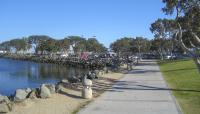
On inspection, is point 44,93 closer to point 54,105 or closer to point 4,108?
point 54,105

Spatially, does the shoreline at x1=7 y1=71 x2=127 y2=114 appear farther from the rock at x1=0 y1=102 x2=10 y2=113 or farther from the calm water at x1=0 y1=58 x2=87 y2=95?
the calm water at x1=0 y1=58 x2=87 y2=95

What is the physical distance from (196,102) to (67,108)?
531 centimetres

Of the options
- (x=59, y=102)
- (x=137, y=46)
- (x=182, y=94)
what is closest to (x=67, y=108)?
(x=59, y=102)

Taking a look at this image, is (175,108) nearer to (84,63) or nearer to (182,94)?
(182,94)

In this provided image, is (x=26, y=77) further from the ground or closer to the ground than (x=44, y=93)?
closer to the ground

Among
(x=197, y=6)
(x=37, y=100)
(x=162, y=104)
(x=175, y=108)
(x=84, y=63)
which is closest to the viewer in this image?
(x=175, y=108)

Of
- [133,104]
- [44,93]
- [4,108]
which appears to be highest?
[44,93]

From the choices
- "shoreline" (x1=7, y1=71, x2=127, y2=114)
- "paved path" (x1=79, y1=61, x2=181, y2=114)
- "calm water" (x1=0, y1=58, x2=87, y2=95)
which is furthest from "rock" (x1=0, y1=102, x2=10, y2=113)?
"calm water" (x1=0, y1=58, x2=87, y2=95)

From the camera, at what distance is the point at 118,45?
147625 mm

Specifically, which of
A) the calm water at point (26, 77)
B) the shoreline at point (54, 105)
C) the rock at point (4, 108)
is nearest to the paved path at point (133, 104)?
the shoreline at point (54, 105)

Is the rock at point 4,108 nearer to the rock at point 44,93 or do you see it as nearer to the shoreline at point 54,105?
the shoreline at point 54,105

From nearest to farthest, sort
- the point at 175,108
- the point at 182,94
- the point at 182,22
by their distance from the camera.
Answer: the point at 175,108 < the point at 182,94 < the point at 182,22

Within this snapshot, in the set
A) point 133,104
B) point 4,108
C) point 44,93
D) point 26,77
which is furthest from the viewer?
point 26,77

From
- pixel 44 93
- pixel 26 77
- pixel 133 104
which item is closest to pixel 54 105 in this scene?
pixel 44 93
